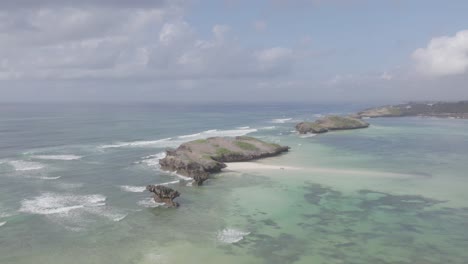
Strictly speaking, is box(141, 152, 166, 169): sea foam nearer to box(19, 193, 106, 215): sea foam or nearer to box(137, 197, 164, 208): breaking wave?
box(19, 193, 106, 215): sea foam

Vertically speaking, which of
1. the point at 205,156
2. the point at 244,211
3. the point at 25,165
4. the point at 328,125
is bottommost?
the point at 244,211

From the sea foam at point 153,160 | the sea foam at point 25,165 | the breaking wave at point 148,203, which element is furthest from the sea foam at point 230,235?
the sea foam at point 25,165

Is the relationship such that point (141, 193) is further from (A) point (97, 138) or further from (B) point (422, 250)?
(A) point (97, 138)

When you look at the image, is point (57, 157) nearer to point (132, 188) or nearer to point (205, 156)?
point (205, 156)

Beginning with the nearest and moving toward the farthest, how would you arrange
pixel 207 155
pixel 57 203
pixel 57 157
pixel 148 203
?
pixel 57 203
pixel 148 203
pixel 207 155
pixel 57 157

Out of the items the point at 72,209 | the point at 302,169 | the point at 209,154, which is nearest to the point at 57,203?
the point at 72,209

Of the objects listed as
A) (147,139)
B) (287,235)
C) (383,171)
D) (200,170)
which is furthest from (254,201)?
(147,139)

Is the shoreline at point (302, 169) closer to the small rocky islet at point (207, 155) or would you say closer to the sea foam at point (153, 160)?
the small rocky islet at point (207, 155)
